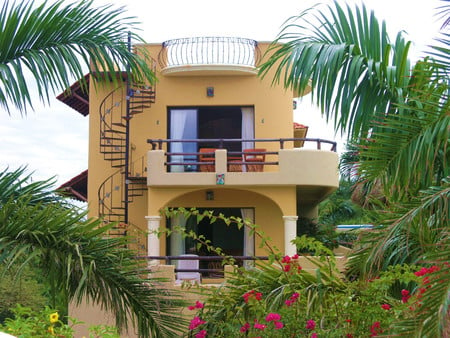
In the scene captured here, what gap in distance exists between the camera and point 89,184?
1995cm

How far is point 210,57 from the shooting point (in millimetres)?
19531

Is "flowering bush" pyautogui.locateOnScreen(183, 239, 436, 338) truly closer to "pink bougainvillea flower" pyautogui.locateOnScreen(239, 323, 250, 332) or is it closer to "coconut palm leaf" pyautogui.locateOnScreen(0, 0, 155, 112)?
"pink bougainvillea flower" pyautogui.locateOnScreen(239, 323, 250, 332)

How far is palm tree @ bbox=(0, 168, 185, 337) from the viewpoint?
231 inches

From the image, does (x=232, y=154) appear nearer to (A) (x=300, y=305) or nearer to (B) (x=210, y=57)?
(B) (x=210, y=57)

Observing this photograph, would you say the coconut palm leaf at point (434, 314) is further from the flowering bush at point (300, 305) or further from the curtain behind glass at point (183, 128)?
the curtain behind glass at point (183, 128)

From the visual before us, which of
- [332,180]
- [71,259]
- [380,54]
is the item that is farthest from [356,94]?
[332,180]

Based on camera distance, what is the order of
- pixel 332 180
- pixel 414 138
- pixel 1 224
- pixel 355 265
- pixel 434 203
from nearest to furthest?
1. pixel 434 203
2. pixel 414 138
3. pixel 1 224
4. pixel 355 265
5. pixel 332 180

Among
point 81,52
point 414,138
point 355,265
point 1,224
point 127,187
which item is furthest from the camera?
point 127,187

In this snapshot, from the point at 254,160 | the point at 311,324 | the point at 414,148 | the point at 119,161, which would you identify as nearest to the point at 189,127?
the point at 119,161

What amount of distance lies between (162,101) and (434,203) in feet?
50.1

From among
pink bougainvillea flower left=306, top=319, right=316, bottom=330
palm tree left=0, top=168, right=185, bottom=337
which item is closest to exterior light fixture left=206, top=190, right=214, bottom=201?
pink bougainvillea flower left=306, top=319, right=316, bottom=330

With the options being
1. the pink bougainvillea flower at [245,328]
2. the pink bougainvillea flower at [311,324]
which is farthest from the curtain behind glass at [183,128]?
the pink bougainvillea flower at [311,324]

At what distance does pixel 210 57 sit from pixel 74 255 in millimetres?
14115

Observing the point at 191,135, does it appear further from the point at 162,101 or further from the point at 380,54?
the point at 380,54
